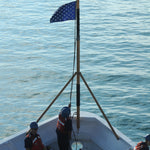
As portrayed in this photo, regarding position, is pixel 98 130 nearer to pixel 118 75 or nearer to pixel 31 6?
pixel 118 75

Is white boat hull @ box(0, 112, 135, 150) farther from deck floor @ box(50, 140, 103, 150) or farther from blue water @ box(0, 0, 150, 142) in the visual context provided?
blue water @ box(0, 0, 150, 142)

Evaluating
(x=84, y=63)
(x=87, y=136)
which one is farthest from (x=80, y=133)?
(x=84, y=63)

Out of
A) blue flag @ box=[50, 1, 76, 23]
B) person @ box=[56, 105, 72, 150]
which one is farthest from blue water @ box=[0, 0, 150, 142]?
blue flag @ box=[50, 1, 76, 23]

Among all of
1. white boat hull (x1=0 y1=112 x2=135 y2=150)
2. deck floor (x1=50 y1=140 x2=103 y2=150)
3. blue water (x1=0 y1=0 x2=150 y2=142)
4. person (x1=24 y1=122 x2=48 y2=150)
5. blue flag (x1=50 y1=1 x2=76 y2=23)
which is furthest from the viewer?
blue water (x1=0 y1=0 x2=150 y2=142)

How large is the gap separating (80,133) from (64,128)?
42.2 inches

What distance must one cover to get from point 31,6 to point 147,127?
20.5 meters

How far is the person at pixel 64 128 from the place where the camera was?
289 inches

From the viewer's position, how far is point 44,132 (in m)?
8.19

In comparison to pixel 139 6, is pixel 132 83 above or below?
below

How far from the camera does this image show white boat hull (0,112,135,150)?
25.2 ft

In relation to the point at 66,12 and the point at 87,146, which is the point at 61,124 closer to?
the point at 87,146

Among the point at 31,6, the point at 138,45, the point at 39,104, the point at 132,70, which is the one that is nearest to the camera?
the point at 39,104

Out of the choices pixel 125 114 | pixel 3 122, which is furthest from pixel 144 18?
pixel 3 122

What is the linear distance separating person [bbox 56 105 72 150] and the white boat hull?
39cm
